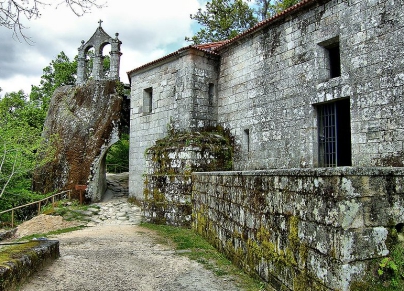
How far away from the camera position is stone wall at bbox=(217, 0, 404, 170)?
617 centimetres

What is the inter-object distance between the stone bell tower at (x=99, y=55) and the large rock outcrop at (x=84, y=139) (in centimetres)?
50

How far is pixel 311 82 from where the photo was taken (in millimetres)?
7711

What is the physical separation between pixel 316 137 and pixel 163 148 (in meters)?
4.14

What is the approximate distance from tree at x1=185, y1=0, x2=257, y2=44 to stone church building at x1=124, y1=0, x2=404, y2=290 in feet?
35.1

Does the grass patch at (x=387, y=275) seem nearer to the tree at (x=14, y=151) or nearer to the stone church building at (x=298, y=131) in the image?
the stone church building at (x=298, y=131)

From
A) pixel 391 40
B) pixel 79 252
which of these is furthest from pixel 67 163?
pixel 391 40

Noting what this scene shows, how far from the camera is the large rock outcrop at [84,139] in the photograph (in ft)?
45.7

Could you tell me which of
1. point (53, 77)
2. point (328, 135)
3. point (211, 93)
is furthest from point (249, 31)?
point (53, 77)

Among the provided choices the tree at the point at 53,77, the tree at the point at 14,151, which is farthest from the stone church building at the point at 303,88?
the tree at the point at 53,77

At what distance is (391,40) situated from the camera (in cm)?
614

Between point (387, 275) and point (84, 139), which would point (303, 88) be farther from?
point (84, 139)

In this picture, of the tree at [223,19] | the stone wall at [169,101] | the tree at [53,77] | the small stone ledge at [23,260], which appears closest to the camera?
the small stone ledge at [23,260]

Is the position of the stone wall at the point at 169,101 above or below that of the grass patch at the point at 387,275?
above

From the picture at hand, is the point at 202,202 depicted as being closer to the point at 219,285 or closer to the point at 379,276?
the point at 219,285
